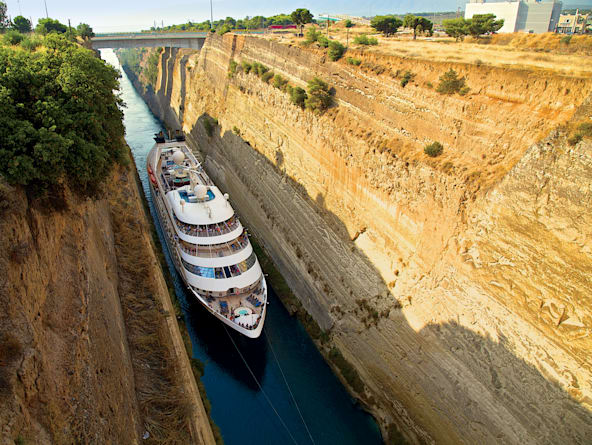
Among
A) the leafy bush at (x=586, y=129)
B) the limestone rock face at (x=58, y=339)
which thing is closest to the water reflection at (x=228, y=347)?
the limestone rock face at (x=58, y=339)

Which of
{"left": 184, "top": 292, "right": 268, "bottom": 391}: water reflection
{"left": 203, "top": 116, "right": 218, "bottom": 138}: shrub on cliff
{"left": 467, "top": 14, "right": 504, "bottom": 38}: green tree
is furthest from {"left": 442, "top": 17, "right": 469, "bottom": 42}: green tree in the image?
{"left": 203, "top": 116, "right": 218, "bottom": 138}: shrub on cliff

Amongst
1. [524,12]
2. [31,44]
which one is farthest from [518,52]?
[524,12]

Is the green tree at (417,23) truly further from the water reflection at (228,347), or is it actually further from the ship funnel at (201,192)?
the water reflection at (228,347)

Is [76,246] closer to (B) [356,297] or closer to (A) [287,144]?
(B) [356,297]

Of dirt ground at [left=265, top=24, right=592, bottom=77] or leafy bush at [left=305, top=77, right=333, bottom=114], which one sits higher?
dirt ground at [left=265, top=24, right=592, bottom=77]

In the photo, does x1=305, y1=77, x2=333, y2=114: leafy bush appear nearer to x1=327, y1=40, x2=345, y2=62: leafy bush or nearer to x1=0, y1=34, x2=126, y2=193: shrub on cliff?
x1=327, y1=40, x2=345, y2=62: leafy bush
